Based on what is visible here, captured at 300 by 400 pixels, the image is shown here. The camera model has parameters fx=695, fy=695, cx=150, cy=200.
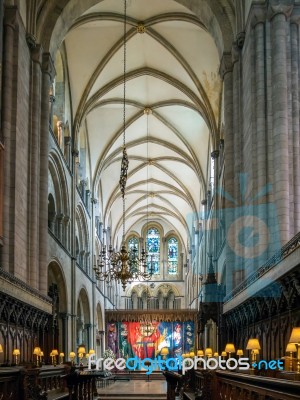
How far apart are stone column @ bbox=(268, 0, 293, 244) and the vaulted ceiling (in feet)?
28.7

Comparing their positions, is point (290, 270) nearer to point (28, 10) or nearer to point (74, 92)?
point (28, 10)

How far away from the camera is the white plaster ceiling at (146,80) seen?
30.8 meters

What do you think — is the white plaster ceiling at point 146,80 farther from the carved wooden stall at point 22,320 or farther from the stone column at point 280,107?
the carved wooden stall at point 22,320

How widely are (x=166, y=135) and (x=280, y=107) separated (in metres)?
23.8

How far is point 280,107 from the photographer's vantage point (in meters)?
19.7

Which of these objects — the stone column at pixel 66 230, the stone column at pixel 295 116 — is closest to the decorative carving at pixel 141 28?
the stone column at pixel 66 230

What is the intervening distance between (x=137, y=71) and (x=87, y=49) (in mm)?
3961

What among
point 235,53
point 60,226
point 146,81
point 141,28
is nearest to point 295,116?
point 235,53

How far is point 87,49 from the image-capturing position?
32.3 m

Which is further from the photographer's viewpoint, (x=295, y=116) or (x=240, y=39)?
(x=240, y=39)

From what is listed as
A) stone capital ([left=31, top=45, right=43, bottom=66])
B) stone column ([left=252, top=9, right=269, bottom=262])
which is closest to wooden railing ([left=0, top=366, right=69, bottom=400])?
stone column ([left=252, top=9, right=269, bottom=262])

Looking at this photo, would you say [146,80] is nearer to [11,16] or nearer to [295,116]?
[11,16]

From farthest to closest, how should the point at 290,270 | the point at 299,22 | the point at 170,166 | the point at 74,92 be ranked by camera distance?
the point at 170,166 < the point at 74,92 < the point at 299,22 < the point at 290,270

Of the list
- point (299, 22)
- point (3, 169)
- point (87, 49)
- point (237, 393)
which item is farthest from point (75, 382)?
point (87, 49)
